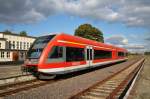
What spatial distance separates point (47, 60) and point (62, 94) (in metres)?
4.34

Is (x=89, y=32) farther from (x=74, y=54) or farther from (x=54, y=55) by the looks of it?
(x=54, y=55)

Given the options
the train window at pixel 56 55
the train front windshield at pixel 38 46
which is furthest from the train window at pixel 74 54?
the train front windshield at pixel 38 46

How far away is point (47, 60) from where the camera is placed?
47.8 feet

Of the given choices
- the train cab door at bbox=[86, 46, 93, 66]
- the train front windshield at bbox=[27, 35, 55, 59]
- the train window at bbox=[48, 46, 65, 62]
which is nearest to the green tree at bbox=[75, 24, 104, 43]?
the train cab door at bbox=[86, 46, 93, 66]

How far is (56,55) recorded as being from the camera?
1517 cm

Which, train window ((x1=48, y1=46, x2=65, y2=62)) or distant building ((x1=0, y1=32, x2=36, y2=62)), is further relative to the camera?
distant building ((x1=0, y1=32, x2=36, y2=62))

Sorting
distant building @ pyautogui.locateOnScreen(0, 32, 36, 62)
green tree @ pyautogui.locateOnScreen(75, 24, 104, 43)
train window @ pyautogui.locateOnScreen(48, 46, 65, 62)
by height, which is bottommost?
train window @ pyautogui.locateOnScreen(48, 46, 65, 62)

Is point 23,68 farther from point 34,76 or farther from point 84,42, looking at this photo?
point 84,42

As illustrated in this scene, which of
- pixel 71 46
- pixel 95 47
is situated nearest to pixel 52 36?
pixel 71 46

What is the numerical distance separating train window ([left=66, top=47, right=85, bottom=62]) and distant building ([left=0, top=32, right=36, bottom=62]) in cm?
3434

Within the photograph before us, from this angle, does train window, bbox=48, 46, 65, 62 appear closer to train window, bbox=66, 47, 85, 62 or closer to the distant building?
train window, bbox=66, 47, 85, 62

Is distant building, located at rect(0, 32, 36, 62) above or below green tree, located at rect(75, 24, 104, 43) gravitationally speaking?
below

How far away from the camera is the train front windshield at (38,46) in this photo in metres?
15.1

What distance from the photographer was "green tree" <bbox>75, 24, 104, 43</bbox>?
80.4 m
